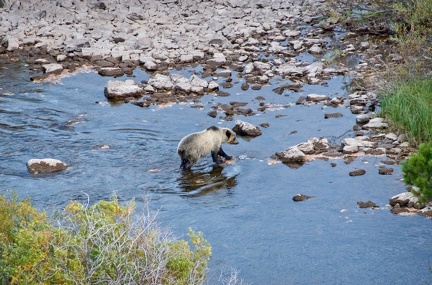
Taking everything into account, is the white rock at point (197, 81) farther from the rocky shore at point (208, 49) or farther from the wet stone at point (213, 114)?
the wet stone at point (213, 114)

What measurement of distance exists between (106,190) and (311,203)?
3.14 meters

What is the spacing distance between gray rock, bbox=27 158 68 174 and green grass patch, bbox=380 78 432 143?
19.0 ft

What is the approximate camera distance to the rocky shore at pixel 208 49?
15188 mm

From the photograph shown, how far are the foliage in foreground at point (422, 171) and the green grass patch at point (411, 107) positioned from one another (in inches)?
214

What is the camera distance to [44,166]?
12562mm

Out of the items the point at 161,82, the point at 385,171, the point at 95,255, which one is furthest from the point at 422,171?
the point at 161,82

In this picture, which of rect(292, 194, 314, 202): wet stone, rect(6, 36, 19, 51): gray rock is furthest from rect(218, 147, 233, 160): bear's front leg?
rect(6, 36, 19, 51): gray rock

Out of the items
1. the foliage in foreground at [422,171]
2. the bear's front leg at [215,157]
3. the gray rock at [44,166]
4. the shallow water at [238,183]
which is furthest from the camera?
the bear's front leg at [215,157]

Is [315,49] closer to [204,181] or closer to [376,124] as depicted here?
[376,124]

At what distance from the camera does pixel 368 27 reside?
1980 cm

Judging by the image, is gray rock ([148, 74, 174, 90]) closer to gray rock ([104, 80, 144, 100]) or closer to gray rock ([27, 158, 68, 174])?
gray rock ([104, 80, 144, 100])

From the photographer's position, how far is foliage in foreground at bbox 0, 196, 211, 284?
6.52m

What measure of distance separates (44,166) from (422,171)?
712 centimetres

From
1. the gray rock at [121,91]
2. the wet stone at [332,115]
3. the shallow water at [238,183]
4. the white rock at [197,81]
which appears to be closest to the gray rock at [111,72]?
the shallow water at [238,183]
